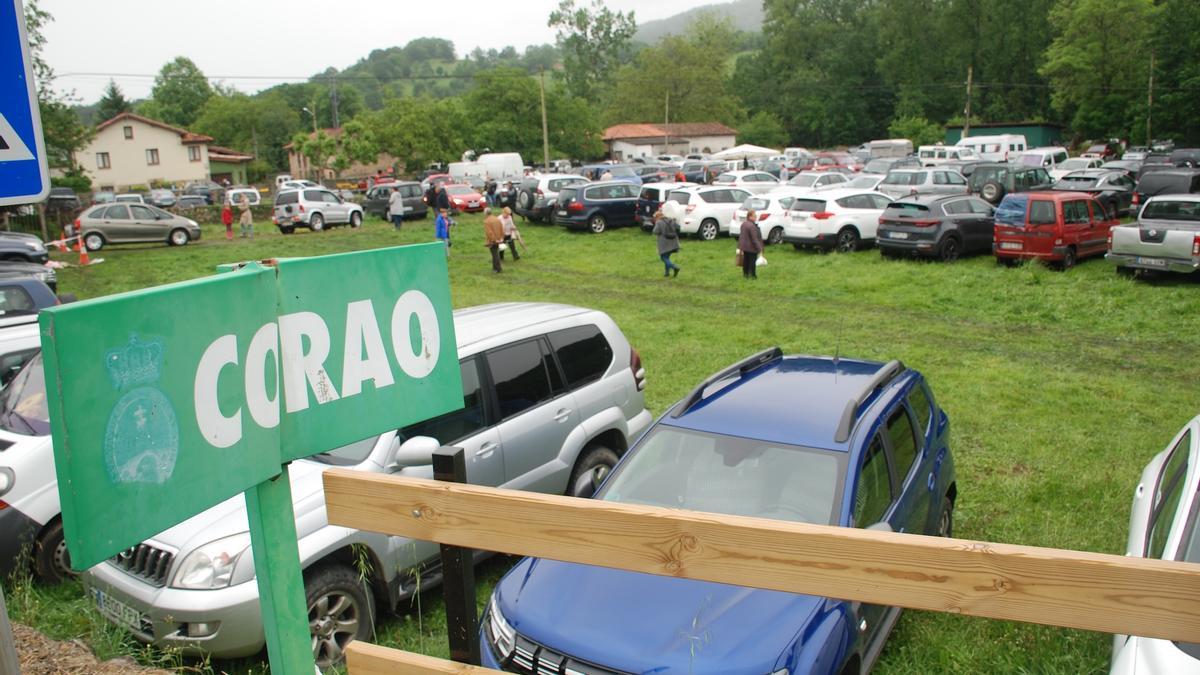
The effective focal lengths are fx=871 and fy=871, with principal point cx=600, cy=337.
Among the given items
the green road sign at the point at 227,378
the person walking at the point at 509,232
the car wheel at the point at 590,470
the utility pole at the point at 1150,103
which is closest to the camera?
the green road sign at the point at 227,378

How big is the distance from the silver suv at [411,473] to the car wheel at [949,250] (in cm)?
1370

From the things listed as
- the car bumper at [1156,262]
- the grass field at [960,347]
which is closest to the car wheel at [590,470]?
the grass field at [960,347]

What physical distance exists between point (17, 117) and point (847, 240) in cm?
2075

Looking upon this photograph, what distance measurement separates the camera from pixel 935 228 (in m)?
19.2

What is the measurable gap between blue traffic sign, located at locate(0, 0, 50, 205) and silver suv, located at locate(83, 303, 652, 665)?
4.96ft

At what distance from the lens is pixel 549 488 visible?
22.4 ft

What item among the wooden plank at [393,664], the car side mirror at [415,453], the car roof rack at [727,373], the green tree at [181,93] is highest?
the green tree at [181,93]

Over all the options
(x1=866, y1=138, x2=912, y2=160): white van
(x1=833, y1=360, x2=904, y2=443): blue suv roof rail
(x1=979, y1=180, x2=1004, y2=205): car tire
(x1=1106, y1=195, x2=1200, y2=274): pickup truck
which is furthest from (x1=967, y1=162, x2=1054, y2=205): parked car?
(x1=866, y1=138, x2=912, y2=160): white van

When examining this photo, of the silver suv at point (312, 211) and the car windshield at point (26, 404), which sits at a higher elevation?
the silver suv at point (312, 211)

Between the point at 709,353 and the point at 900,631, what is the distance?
7.61 meters

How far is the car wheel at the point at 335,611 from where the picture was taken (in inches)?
194

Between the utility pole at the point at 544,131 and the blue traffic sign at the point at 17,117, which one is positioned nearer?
the blue traffic sign at the point at 17,117

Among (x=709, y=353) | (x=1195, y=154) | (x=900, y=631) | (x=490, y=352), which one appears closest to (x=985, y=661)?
(x=900, y=631)

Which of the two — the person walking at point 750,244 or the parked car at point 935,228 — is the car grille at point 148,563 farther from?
the parked car at point 935,228
